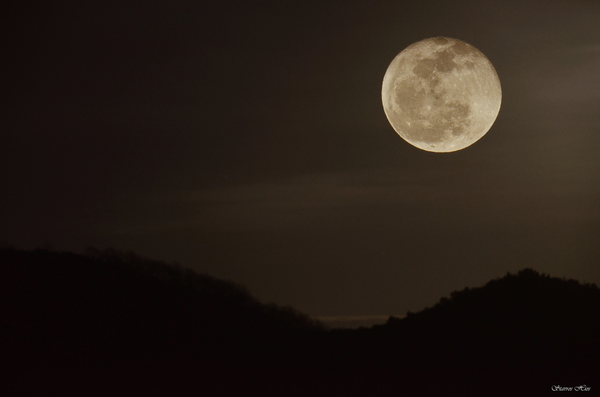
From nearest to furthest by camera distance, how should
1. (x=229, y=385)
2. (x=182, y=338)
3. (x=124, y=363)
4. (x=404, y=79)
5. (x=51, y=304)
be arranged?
(x=404, y=79), (x=229, y=385), (x=124, y=363), (x=182, y=338), (x=51, y=304)

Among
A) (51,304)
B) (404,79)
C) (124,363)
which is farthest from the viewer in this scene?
(51,304)

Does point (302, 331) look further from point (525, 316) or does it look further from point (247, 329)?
point (525, 316)

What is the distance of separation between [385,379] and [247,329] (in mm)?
10794

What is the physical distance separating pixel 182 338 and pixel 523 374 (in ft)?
59.3

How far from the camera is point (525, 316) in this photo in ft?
104

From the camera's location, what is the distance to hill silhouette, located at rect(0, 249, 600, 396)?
24281mm

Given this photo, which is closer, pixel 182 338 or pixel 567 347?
pixel 567 347

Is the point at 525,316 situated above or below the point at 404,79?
below

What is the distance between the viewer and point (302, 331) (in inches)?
1233

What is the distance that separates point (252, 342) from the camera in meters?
31.3

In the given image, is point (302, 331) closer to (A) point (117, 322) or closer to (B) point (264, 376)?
(B) point (264, 376)

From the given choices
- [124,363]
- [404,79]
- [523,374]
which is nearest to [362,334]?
[523,374]

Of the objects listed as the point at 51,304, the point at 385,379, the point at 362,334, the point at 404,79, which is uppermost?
the point at 404,79

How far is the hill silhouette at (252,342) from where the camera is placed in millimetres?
24281
